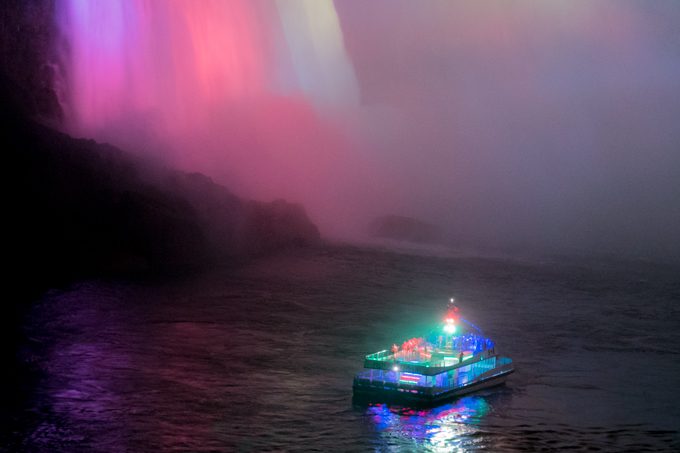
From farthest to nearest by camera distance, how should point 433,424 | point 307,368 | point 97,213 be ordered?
point 97,213 < point 307,368 < point 433,424

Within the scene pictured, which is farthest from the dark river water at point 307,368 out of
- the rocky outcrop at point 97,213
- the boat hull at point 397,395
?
the rocky outcrop at point 97,213

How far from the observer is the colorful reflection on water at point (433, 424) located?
86.9 feet

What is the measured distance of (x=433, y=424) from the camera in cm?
2822

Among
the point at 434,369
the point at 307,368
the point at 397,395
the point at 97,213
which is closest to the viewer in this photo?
the point at 397,395

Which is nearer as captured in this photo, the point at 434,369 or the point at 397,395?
the point at 397,395

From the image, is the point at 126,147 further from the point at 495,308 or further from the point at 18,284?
the point at 495,308

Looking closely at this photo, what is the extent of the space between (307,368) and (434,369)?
7435 mm

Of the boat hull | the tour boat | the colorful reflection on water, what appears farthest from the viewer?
the tour boat

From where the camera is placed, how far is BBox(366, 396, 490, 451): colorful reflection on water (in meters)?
26.5

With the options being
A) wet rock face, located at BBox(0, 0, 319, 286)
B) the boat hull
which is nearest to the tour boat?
the boat hull

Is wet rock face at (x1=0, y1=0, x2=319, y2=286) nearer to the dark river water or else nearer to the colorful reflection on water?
the dark river water

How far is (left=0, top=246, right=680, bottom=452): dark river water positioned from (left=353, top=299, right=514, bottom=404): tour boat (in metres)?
0.57

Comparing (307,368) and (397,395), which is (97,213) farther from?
(397,395)

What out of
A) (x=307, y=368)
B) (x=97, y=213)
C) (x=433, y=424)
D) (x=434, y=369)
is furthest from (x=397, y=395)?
(x=97, y=213)
